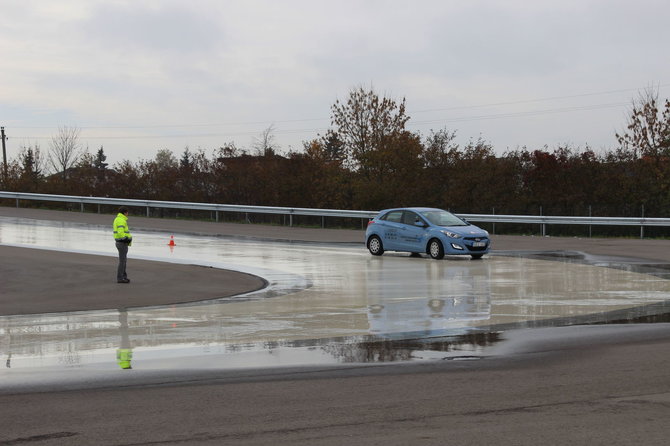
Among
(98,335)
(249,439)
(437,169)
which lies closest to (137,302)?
(98,335)

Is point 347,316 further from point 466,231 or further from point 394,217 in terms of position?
point 394,217

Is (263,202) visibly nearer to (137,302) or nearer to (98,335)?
(137,302)

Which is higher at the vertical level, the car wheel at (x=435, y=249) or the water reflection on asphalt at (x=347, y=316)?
the car wheel at (x=435, y=249)

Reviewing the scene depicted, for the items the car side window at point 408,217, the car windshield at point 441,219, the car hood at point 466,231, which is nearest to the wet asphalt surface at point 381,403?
the car hood at point 466,231

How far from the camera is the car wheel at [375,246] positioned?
2841cm

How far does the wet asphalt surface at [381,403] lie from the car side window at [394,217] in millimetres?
17700

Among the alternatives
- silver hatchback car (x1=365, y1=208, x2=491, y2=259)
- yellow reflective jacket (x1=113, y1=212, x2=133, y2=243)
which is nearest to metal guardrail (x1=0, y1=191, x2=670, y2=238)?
silver hatchback car (x1=365, y1=208, x2=491, y2=259)

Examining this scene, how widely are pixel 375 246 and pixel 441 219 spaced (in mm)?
2233

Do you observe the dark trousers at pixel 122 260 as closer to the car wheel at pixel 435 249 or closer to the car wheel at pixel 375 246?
the car wheel at pixel 435 249

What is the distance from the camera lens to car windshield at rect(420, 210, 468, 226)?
2773 centimetres

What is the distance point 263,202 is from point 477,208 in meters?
12.2

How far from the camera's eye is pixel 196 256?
26.8 m

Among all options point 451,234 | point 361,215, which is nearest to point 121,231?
point 451,234

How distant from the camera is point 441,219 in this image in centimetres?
2795
